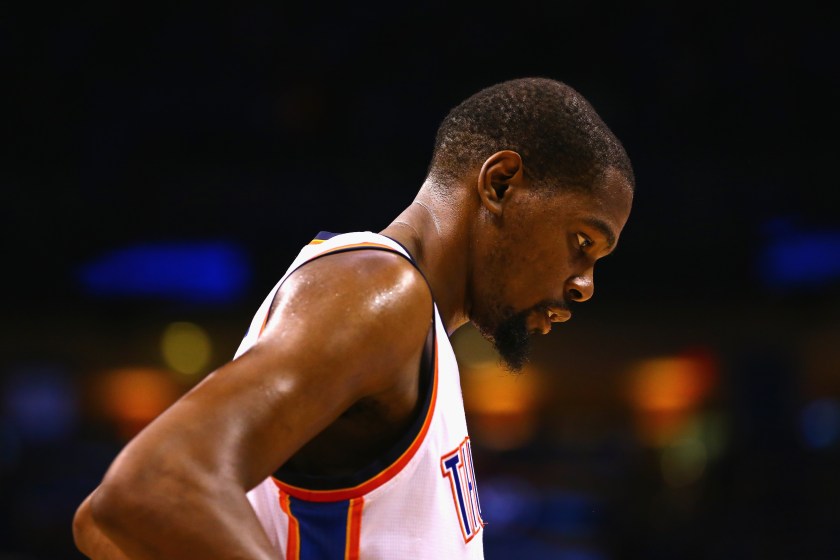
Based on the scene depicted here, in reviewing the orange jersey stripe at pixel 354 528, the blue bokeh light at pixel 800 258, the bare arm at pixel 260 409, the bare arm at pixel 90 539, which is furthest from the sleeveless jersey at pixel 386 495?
the blue bokeh light at pixel 800 258

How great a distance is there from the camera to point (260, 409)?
1.25 metres

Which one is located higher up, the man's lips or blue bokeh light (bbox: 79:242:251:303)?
the man's lips

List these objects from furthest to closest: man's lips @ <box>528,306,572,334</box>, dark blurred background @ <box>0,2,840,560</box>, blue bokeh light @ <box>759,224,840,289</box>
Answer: blue bokeh light @ <box>759,224,840,289</box>
dark blurred background @ <box>0,2,840,560</box>
man's lips @ <box>528,306,572,334</box>

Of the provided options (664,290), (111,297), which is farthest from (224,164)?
(664,290)

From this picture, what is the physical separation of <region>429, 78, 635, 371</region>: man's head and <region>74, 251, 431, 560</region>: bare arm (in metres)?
0.51

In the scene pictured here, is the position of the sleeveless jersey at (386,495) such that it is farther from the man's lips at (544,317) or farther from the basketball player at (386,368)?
the man's lips at (544,317)

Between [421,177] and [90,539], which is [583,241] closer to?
[90,539]

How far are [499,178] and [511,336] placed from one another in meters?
0.35

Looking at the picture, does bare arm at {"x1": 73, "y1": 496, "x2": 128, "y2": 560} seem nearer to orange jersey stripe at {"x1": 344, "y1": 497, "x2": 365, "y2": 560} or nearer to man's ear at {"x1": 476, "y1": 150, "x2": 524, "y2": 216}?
orange jersey stripe at {"x1": 344, "y1": 497, "x2": 365, "y2": 560}

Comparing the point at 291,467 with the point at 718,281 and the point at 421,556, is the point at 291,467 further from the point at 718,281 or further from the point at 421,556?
the point at 718,281

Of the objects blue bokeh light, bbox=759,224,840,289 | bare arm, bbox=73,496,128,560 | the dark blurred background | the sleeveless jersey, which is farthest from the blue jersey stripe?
blue bokeh light, bbox=759,224,840,289

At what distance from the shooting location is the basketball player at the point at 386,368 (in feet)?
3.93

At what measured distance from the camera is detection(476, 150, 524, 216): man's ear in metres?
1.96

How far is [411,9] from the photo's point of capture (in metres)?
10.9
